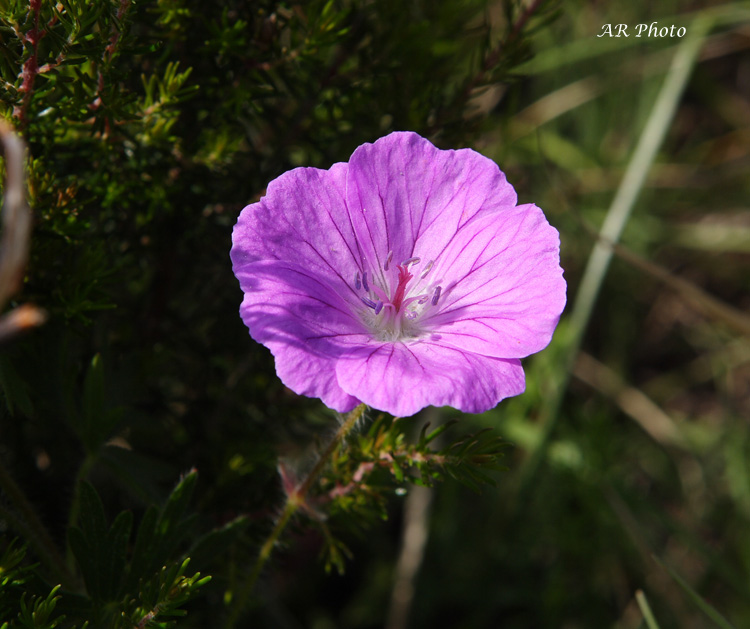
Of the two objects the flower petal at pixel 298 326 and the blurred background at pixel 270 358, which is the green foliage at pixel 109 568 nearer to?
the blurred background at pixel 270 358

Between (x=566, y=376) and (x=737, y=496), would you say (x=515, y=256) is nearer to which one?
(x=566, y=376)

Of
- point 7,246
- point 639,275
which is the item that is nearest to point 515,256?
point 7,246

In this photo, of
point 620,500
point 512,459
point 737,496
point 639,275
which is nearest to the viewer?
point 620,500

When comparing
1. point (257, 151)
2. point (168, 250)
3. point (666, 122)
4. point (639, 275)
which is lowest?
point (639, 275)

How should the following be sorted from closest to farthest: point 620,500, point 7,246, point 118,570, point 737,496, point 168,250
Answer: point 7,246 → point 118,570 → point 168,250 → point 620,500 → point 737,496

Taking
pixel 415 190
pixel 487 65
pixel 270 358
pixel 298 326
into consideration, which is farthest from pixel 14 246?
pixel 487 65

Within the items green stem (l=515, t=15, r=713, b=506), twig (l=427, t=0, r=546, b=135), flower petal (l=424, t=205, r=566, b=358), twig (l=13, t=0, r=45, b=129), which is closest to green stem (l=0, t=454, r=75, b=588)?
twig (l=13, t=0, r=45, b=129)

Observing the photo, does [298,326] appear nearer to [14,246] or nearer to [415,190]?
[415,190]
